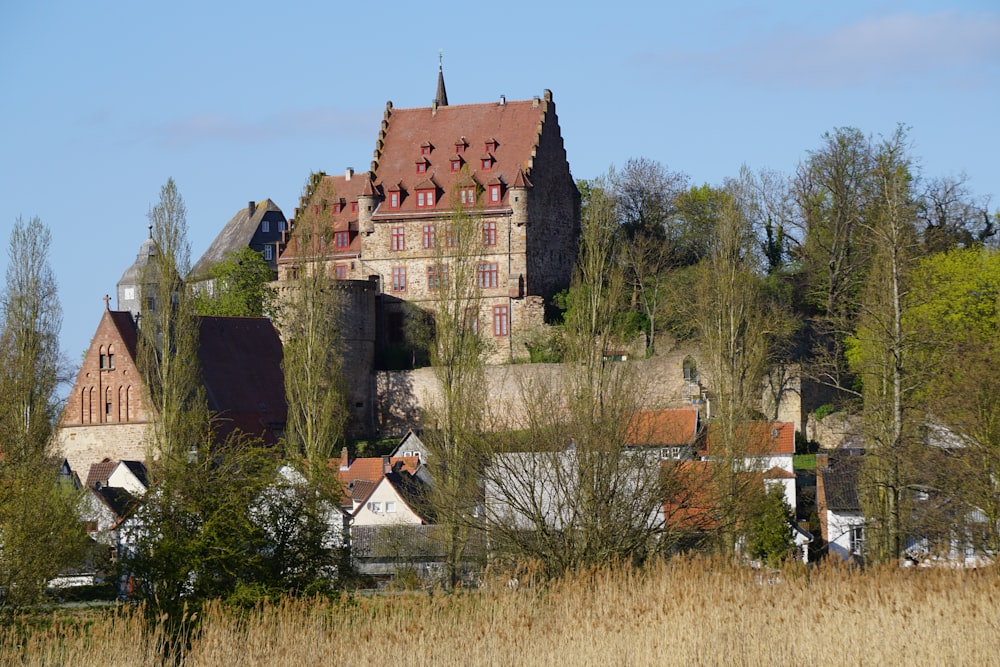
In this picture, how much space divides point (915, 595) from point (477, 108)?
149ft

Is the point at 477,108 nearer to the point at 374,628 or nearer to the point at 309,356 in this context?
the point at 309,356

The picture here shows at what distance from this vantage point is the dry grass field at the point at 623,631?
16188 millimetres

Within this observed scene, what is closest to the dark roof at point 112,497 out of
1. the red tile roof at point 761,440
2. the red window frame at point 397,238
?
the red window frame at point 397,238

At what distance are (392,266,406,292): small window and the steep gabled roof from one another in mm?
1992

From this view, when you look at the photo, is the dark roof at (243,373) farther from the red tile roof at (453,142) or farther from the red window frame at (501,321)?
the red window frame at (501,321)

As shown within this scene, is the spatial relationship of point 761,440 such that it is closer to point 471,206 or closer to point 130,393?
point 471,206

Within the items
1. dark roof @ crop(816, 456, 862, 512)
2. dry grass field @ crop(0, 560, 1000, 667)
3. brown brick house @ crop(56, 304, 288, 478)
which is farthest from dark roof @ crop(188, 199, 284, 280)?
dry grass field @ crop(0, 560, 1000, 667)

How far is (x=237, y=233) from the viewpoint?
9069 centimetres

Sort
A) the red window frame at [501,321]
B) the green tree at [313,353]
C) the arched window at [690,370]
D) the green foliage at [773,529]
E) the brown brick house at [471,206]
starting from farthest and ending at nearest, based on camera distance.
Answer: the brown brick house at [471,206], the red window frame at [501,321], the arched window at [690,370], the green tree at [313,353], the green foliage at [773,529]

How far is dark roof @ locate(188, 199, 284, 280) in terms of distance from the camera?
88125mm

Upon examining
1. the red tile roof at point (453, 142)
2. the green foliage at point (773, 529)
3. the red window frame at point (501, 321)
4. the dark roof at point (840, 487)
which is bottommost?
the green foliage at point (773, 529)

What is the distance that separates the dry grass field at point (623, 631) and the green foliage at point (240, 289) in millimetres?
42994

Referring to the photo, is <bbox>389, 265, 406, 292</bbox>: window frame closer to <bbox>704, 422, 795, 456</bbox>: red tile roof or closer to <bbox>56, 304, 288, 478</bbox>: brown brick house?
<bbox>56, 304, 288, 478</bbox>: brown brick house

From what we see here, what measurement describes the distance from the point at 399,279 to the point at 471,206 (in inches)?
167
